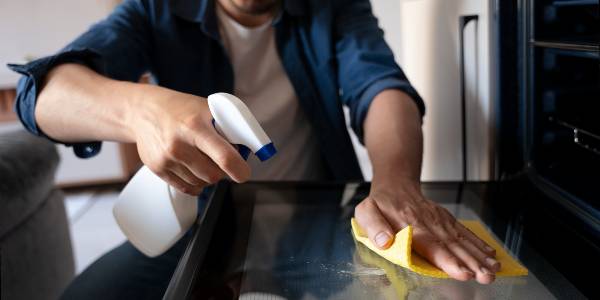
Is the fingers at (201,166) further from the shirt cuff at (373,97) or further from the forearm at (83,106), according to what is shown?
the shirt cuff at (373,97)

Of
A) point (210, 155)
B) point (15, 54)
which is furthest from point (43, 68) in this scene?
point (15, 54)

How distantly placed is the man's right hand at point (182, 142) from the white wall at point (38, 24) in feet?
5.62

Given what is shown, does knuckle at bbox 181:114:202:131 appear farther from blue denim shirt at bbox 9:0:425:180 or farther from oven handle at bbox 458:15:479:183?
oven handle at bbox 458:15:479:183

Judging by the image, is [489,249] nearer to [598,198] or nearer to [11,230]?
[598,198]

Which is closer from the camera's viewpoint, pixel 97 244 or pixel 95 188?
pixel 97 244

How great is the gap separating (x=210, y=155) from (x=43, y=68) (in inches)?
13.7

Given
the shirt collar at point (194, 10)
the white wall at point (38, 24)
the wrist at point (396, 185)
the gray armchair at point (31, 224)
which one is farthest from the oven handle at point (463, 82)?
the white wall at point (38, 24)

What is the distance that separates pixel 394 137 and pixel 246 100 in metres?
0.31

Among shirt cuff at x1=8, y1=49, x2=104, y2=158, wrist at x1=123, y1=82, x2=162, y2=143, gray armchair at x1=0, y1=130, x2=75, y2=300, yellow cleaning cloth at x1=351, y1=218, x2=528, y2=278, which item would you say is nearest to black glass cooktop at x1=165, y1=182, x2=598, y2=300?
yellow cleaning cloth at x1=351, y1=218, x2=528, y2=278

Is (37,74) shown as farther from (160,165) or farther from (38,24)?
(38,24)

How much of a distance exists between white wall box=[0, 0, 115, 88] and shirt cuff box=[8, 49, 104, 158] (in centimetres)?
147

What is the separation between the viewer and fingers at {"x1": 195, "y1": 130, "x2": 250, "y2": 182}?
47cm

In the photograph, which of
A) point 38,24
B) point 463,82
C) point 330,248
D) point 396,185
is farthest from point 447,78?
point 38,24

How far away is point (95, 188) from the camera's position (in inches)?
95.0
